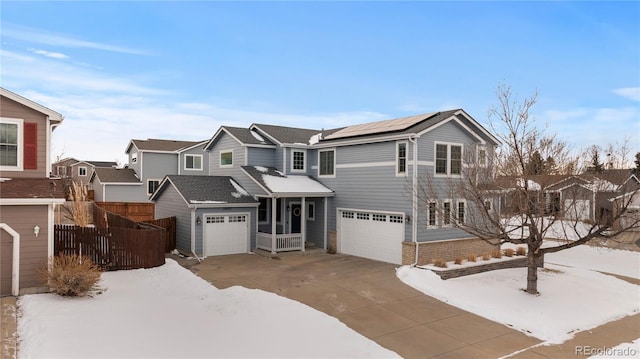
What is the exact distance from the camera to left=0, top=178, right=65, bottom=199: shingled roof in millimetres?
10719

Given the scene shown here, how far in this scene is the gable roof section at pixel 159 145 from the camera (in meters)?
38.5

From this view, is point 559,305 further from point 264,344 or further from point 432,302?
point 264,344

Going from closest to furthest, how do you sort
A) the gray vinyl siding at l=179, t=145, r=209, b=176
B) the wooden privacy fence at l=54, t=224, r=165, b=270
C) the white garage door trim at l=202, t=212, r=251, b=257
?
the wooden privacy fence at l=54, t=224, r=165, b=270, the white garage door trim at l=202, t=212, r=251, b=257, the gray vinyl siding at l=179, t=145, r=209, b=176

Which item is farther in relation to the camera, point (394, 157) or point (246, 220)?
point (246, 220)

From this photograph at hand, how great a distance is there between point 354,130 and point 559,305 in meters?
12.7

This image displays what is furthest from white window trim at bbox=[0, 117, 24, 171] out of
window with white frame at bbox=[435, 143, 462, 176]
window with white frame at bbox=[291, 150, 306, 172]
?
window with white frame at bbox=[435, 143, 462, 176]

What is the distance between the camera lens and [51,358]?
22.7ft

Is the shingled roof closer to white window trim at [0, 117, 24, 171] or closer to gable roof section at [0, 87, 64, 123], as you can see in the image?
white window trim at [0, 117, 24, 171]

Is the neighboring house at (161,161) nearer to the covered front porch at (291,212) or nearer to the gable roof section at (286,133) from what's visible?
the gable roof section at (286,133)

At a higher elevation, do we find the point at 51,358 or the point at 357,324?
the point at 51,358

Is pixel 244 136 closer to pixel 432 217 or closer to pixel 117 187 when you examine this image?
pixel 432 217

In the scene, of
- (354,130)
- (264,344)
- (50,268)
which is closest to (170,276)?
(50,268)

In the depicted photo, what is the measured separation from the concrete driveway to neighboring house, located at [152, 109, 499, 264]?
1.62 m

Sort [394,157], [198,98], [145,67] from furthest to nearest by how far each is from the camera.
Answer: [198,98] → [145,67] → [394,157]
